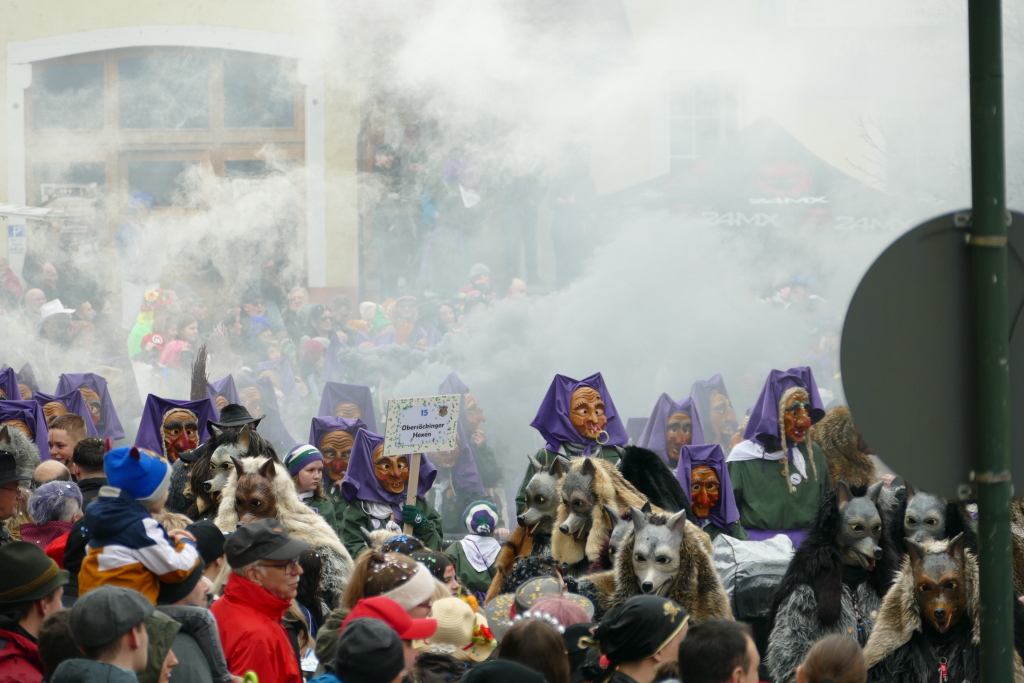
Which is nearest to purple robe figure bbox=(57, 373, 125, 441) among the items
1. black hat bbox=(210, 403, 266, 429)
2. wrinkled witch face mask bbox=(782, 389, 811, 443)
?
black hat bbox=(210, 403, 266, 429)

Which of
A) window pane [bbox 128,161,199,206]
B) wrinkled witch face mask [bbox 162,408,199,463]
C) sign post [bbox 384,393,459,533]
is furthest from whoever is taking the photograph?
window pane [bbox 128,161,199,206]

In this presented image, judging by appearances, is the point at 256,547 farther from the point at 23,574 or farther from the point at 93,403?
the point at 93,403

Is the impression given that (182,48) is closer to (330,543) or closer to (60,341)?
(60,341)

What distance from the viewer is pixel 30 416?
742 cm

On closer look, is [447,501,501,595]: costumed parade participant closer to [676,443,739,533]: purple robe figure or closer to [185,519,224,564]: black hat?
[676,443,739,533]: purple robe figure

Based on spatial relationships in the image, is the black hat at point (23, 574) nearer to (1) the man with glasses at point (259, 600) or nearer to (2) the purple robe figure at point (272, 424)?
(1) the man with glasses at point (259, 600)

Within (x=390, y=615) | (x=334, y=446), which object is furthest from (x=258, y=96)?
(x=390, y=615)

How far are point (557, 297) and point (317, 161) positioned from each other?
4.37m

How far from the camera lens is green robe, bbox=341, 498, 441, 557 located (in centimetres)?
629

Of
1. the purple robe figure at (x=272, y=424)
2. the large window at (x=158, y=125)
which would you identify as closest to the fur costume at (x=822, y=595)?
the purple robe figure at (x=272, y=424)

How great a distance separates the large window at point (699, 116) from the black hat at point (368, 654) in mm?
14137

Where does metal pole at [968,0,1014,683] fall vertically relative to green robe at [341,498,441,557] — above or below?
above

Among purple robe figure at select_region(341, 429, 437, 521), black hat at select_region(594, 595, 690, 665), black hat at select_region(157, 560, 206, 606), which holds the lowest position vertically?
purple robe figure at select_region(341, 429, 437, 521)

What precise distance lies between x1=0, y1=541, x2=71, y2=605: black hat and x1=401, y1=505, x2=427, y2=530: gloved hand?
3133 mm
